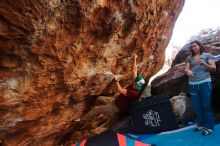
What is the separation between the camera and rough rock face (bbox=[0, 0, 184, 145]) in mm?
3508

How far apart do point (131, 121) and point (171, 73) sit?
2332 millimetres

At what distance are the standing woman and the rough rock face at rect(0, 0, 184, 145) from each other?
1206 mm

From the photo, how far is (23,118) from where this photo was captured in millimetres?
4531

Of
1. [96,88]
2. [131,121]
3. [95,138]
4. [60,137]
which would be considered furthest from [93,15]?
[60,137]

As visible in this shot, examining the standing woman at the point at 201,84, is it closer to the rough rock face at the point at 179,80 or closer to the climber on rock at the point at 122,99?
the climber on rock at the point at 122,99

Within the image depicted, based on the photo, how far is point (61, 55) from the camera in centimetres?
412

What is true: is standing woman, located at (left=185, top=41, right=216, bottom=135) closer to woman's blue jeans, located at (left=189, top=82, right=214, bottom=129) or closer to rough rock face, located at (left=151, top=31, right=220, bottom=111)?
woman's blue jeans, located at (left=189, top=82, right=214, bottom=129)

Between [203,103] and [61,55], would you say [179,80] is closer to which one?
[203,103]

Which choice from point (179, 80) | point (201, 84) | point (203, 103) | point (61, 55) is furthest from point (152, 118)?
point (61, 55)

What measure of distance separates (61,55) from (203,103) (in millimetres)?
2740

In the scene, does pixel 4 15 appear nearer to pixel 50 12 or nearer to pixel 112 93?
pixel 50 12

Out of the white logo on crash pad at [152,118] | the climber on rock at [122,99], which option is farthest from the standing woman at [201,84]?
the climber on rock at [122,99]

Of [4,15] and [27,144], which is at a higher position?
[4,15]

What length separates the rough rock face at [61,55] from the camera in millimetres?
3508
